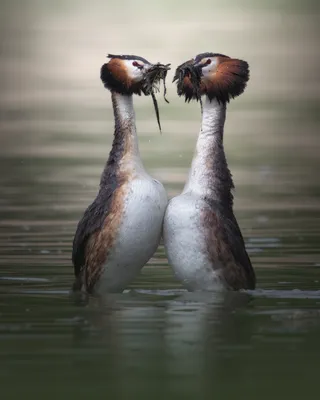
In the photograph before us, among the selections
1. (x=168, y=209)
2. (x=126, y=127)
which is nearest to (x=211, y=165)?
(x=168, y=209)

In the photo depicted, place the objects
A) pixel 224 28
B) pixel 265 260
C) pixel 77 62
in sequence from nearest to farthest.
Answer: pixel 265 260 < pixel 77 62 < pixel 224 28

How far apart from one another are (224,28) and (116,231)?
24972 mm

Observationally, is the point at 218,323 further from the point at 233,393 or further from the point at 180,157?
the point at 180,157

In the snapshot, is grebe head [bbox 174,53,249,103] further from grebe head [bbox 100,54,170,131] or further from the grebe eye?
the grebe eye

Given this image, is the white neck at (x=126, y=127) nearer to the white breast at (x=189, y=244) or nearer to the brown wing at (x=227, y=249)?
the white breast at (x=189, y=244)

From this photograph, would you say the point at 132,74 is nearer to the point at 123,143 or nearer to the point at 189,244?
the point at 123,143

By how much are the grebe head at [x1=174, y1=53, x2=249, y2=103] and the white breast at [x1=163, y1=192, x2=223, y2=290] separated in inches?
32.7

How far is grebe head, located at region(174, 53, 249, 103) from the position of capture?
12.8 m

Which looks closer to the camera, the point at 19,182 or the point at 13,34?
the point at 19,182

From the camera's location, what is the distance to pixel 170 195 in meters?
18.8

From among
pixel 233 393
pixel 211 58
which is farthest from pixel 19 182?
pixel 233 393

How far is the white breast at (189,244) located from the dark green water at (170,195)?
0.49ft

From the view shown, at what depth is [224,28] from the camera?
3719 centimetres

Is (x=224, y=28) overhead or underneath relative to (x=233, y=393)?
overhead
